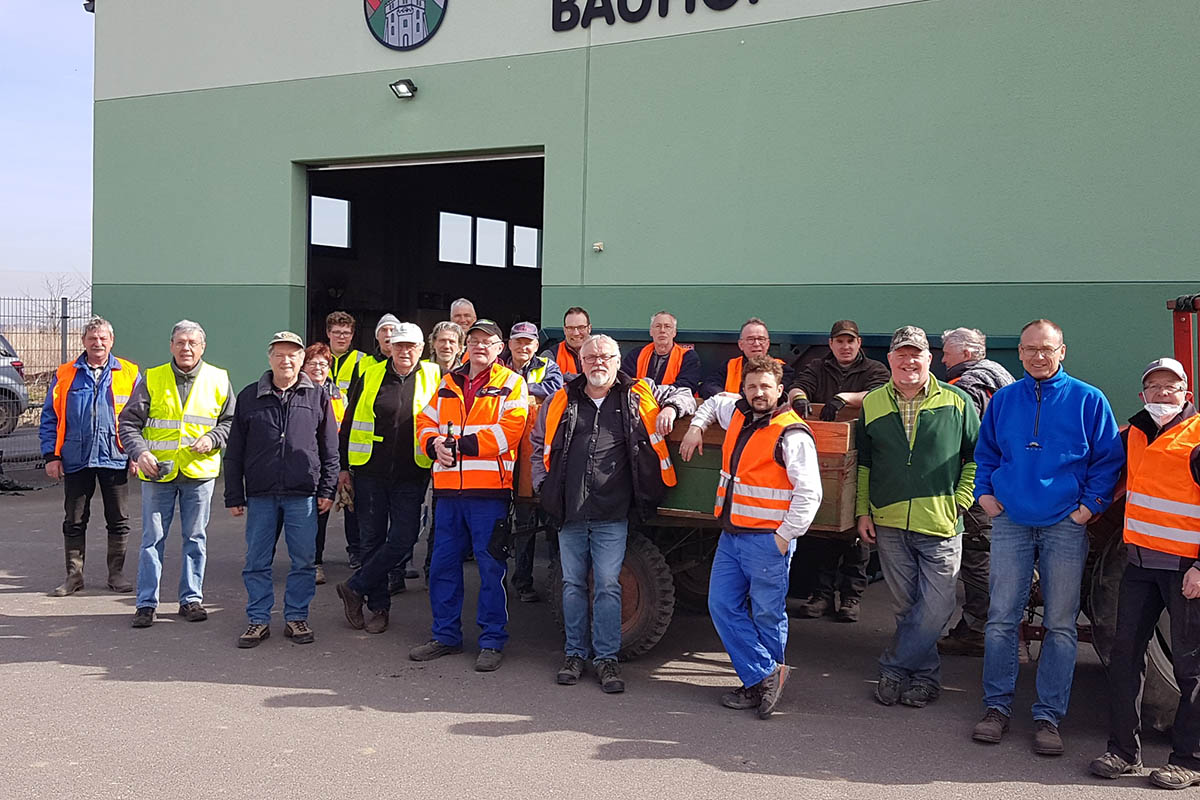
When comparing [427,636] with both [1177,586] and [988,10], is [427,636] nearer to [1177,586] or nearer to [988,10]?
[1177,586]

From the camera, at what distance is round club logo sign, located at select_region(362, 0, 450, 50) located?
12438mm

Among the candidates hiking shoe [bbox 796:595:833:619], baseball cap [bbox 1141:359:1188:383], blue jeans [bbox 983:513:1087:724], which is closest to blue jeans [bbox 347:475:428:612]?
hiking shoe [bbox 796:595:833:619]

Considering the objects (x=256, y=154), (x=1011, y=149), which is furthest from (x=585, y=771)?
(x=256, y=154)

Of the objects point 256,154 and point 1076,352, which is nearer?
point 1076,352

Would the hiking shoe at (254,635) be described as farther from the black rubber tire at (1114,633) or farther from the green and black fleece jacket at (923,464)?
the black rubber tire at (1114,633)

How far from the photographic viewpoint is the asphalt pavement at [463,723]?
4418mm

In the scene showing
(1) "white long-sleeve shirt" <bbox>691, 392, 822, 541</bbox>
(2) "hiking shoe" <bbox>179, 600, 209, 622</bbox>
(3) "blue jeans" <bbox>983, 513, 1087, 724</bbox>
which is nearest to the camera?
(3) "blue jeans" <bbox>983, 513, 1087, 724</bbox>

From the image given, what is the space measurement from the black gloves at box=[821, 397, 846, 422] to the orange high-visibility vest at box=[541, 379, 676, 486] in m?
1.14

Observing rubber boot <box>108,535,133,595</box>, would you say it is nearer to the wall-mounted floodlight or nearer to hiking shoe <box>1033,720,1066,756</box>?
hiking shoe <box>1033,720,1066,756</box>

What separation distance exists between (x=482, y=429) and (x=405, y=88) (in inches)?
295

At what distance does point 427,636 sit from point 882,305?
547 centimetres

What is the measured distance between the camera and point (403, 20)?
12609 millimetres

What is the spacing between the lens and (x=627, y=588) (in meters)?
6.18

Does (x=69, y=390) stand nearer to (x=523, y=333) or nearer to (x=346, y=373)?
(x=346, y=373)
